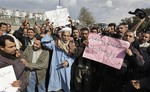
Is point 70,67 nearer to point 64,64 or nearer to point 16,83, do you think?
point 64,64

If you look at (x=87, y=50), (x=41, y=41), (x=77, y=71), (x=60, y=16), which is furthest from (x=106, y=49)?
(x=60, y=16)

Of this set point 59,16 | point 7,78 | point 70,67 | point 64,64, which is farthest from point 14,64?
point 59,16

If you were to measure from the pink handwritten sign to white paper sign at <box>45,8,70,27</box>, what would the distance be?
2790mm

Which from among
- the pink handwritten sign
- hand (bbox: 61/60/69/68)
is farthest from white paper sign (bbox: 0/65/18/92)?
the pink handwritten sign

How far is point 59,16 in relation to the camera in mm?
9156

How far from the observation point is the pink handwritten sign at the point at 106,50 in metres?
5.90

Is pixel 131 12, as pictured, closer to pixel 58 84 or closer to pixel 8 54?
pixel 58 84

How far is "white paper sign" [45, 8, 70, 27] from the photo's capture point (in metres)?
9.10

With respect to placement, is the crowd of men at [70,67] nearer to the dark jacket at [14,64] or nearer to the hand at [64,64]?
the hand at [64,64]

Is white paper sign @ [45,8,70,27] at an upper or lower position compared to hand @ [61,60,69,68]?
upper

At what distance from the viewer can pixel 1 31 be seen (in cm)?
836

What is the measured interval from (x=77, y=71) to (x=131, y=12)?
1669mm

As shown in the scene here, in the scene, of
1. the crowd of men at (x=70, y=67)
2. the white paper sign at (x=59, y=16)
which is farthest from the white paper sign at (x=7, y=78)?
the white paper sign at (x=59, y=16)

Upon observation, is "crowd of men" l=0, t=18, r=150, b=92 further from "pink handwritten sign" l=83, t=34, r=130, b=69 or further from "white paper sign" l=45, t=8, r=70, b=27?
"white paper sign" l=45, t=8, r=70, b=27
